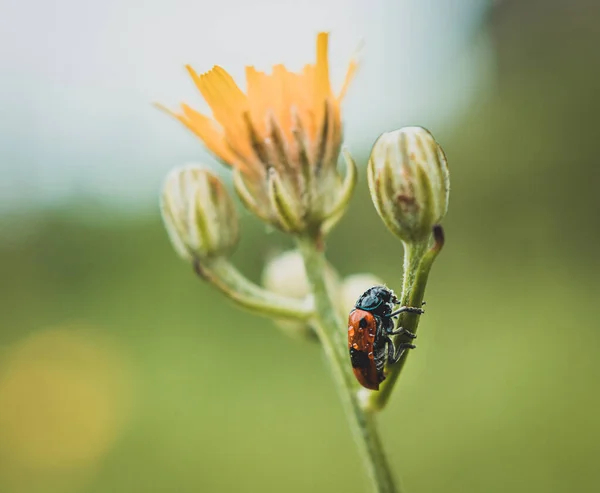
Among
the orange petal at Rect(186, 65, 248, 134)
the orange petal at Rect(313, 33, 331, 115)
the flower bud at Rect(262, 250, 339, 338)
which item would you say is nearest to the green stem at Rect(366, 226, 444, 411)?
the orange petal at Rect(313, 33, 331, 115)

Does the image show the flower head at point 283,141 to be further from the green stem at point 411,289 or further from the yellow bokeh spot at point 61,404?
the yellow bokeh spot at point 61,404

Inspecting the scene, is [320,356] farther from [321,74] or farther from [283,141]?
[321,74]

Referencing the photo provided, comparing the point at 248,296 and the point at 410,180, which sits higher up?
the point at 410,180

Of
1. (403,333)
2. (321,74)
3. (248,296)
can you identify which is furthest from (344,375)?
(321,74)

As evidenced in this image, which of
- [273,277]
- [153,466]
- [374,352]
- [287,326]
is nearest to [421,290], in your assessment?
[374,352]

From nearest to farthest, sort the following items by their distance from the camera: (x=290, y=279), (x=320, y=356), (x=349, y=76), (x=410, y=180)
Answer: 1. (x=410, y=180)
2. (x=349, y=76)
3. (x=290, y=279)
4. (x=320, y=356)

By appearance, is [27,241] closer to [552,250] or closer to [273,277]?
[552,250]
